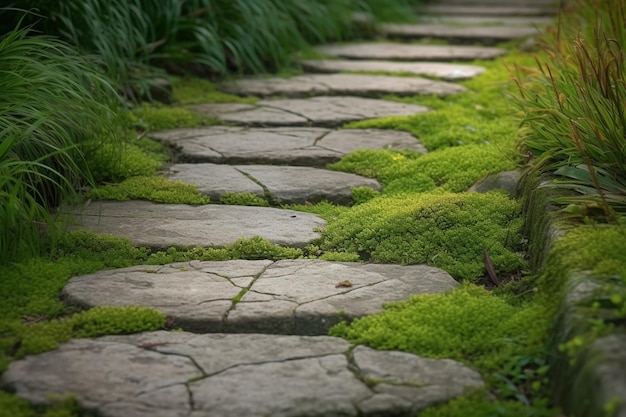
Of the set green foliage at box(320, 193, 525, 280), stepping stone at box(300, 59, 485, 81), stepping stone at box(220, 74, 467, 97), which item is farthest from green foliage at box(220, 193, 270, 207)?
stepping stone at box(300, 59, 485, 81)

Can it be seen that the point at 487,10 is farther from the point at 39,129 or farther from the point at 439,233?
the point at 39,129

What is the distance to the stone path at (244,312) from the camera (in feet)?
6.09

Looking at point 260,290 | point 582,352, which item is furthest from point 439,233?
point 582,352

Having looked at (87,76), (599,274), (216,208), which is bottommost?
(216,208)

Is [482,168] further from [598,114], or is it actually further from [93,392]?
[93,392]

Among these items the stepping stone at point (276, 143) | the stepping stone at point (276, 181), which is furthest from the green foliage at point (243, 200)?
the stepping stone at point (276, 143)

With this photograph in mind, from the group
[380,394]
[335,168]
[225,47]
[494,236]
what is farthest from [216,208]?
[225,47]

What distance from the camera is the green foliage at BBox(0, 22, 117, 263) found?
2.49 meters

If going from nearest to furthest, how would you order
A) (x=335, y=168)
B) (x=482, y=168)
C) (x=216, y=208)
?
(x=216, y=208)
(x=482, y=168)
(x=335, y=168)

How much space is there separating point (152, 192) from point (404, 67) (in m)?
2.86

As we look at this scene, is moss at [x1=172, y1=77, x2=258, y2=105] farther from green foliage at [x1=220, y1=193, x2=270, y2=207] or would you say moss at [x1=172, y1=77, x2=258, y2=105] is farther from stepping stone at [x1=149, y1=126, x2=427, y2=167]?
green foliage at [x1=220, y1=193, x2=270, y2=207]

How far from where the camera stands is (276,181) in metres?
3.40

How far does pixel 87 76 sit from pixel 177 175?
52cm

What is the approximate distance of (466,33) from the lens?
267 inches
